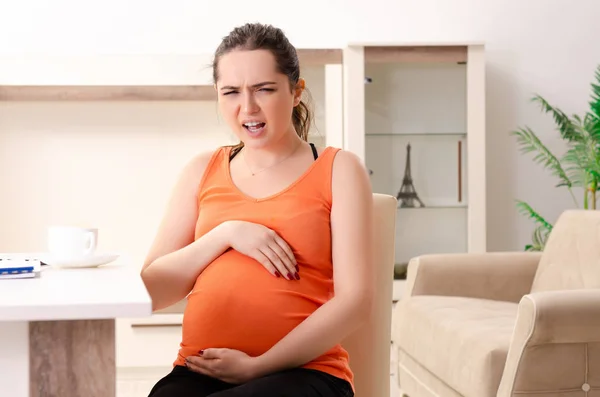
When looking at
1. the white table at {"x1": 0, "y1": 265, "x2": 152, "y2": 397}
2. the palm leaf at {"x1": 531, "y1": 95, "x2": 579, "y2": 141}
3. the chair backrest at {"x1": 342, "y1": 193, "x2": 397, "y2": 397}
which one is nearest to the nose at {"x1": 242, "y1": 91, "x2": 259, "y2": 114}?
the chair backrest at {"x1": 342, "y1": 193, "x2": 397, "y2": 397}

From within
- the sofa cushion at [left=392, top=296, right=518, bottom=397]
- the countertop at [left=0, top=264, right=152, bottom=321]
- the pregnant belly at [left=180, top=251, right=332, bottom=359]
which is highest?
the countertop at [left=0, top=264, right=152, bottom=321]

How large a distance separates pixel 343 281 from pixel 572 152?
9.84ft

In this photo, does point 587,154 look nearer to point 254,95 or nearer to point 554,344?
point 554,344

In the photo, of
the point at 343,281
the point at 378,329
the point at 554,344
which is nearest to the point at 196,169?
the point at 343,281

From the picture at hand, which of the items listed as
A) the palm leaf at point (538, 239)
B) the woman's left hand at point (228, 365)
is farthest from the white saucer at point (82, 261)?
the palm leaf at point (538, 239)

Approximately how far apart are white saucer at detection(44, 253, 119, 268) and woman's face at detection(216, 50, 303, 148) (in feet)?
1.09

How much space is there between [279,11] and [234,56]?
9.57ft

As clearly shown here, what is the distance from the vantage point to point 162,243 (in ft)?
5.39

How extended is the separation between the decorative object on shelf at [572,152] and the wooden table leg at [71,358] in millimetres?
3418

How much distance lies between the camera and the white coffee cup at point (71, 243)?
4.74 ft

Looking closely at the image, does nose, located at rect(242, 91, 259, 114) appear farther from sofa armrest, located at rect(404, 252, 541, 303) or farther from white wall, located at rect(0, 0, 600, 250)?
white wall, located at rect(0, 0, 600, 250)

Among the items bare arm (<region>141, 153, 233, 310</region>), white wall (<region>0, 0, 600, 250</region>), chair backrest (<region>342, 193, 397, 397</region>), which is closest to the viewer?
bare arm (<region>141, 153, 233, 310</region>)

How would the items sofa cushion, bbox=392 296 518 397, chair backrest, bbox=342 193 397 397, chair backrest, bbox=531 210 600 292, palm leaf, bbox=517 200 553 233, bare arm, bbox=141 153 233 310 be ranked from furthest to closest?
palm leaf, bbox=517 200 553 233 < chair backrest, bbox=531 210 600 292 < sofa cushion, bbox=392 296 518 397 < chair backrest, bbox=342 193 397 397 < bare arm, bbox=141 153 233 310

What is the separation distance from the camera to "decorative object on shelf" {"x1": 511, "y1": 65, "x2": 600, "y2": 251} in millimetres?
4199
